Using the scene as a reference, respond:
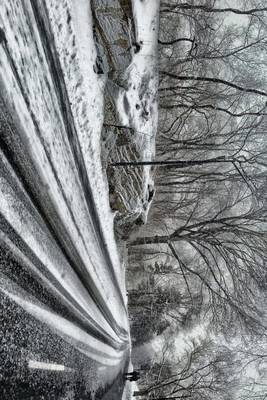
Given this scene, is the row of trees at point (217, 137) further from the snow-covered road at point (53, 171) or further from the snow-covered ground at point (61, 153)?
the snow-covered road at point (53, 171)

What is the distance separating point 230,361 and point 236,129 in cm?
997

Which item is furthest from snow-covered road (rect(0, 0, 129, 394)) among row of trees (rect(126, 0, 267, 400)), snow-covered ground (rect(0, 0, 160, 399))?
row of trees (rect(126, 0, 267, 400))

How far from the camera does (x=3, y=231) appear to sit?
14.0 feet

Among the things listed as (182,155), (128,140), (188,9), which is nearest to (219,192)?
(182,155)


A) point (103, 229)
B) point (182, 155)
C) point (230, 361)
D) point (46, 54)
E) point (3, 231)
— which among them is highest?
point (46, 54)

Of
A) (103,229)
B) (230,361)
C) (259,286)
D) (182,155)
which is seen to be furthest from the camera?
(230,361)

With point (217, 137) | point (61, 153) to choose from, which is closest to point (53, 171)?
point (61, 153)

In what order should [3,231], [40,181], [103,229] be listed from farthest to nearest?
[103,229], [40,181], [3,231]

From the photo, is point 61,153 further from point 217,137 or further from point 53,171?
point 217,137

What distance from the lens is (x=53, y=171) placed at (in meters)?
5.60

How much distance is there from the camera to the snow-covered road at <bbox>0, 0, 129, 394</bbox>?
446 cm

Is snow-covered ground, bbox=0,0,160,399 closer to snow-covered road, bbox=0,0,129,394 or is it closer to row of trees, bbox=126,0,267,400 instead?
snow-covered road, bbox=0,0,129,394

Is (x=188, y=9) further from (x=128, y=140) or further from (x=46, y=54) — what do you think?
(x=46, y=54)

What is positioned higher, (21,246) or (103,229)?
(21,246)
